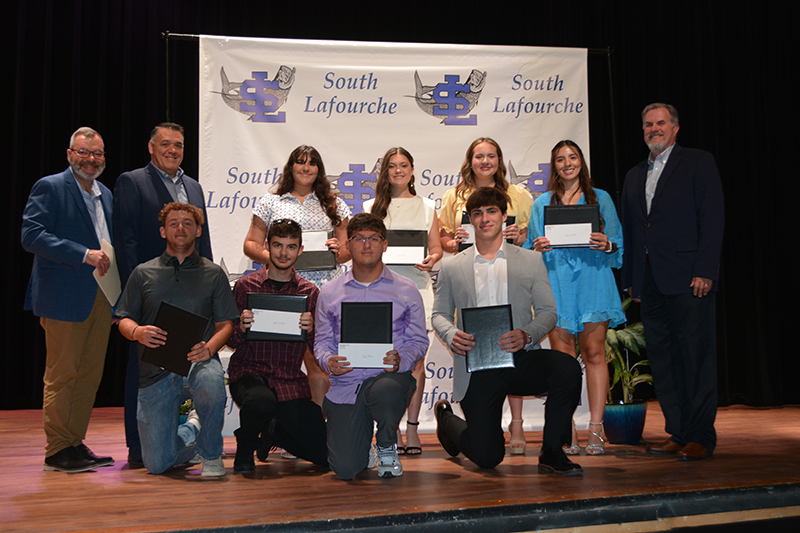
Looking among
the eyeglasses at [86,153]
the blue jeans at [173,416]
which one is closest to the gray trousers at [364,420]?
the blue jeans at [173,416]

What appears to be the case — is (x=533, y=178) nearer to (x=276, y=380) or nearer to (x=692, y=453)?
(x=692, y=453)

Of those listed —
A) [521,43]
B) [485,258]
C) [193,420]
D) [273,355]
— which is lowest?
[193,420]

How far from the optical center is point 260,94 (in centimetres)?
497

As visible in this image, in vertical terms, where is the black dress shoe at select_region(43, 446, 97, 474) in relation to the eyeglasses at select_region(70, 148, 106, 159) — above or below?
below

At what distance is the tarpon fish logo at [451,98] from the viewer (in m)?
5.20

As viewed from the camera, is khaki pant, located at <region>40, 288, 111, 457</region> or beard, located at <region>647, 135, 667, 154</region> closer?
khaki pant, located at <region>40, 288, 111, 457</region>

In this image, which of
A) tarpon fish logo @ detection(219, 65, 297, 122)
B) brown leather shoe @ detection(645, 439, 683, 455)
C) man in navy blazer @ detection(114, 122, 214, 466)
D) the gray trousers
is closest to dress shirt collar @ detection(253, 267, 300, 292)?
man in navy blazer @ detection(114, 122, 214, 466)

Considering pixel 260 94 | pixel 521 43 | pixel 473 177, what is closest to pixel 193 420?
pixel 473 177

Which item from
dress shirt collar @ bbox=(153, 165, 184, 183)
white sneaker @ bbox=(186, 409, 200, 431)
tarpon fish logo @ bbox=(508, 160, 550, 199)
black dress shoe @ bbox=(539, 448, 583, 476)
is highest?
tarpon fish logo @ bbox=(508, 160, 550, 199)

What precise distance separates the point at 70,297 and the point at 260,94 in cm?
222

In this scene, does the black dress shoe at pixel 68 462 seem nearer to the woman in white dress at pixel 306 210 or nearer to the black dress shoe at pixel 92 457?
the black dress shoe at pixel 92 457

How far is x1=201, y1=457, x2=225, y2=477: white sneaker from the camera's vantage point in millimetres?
3252

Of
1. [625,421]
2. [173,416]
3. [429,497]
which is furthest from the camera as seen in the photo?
[625,421]

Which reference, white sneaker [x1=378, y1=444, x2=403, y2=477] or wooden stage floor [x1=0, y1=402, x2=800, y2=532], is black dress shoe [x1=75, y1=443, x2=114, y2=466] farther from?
white sneaker [x1=378, y1=444, x2=403, y2=477]
